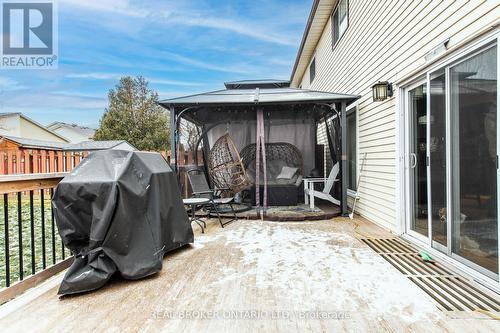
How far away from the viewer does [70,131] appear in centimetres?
2895

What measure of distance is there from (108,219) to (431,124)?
3360 mm

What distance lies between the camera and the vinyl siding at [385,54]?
2736 millimetres

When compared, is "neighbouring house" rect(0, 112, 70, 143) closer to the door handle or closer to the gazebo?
the gazebo

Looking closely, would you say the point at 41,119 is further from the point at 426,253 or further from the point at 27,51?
the point at 426,253

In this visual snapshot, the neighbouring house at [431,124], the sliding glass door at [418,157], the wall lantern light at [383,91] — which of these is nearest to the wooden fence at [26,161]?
the neighbouring house at [431,124]

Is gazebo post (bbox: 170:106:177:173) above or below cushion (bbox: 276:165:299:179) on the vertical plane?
above

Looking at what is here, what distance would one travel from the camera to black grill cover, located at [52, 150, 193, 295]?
2.35m

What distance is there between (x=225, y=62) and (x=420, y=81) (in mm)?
17842

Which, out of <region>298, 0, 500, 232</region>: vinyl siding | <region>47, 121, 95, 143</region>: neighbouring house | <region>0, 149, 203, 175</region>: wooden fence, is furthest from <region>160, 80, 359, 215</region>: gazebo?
<region>47, 121, 95, 143</region>: neighbouring house

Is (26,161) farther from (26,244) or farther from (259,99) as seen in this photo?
(259,99)

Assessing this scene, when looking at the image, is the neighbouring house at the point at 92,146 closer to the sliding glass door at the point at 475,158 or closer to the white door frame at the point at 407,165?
the white door frame at the point at 407,165

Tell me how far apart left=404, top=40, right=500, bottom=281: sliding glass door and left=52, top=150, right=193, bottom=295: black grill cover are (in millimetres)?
2804

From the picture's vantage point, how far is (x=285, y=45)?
17141 millimetres

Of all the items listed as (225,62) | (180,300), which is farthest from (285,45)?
A: (180,300)
